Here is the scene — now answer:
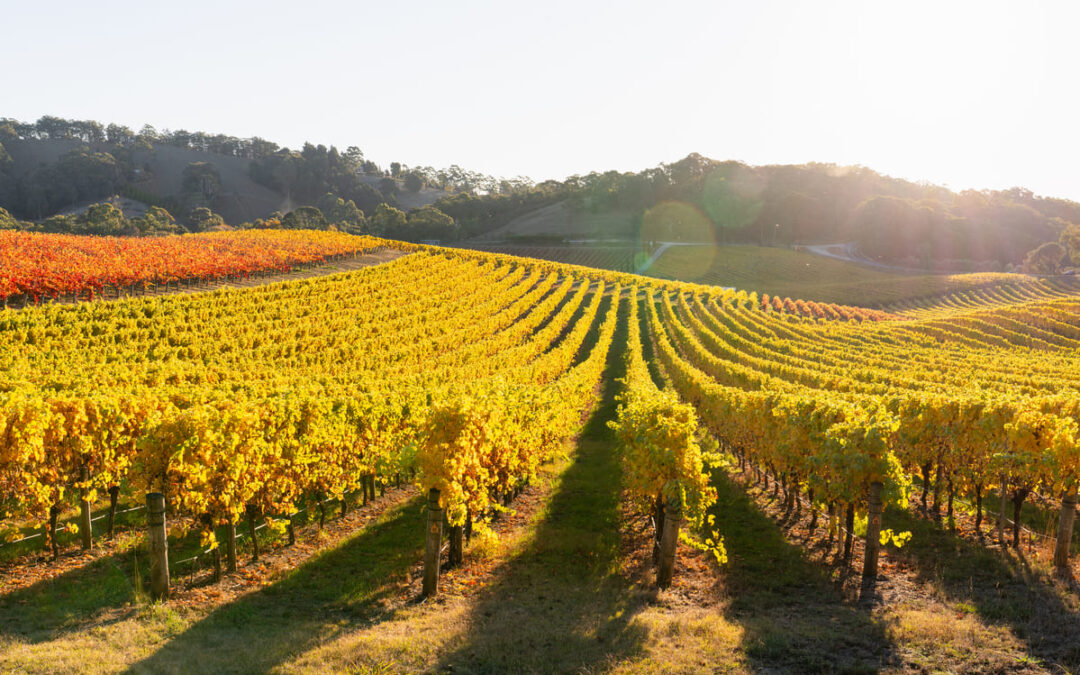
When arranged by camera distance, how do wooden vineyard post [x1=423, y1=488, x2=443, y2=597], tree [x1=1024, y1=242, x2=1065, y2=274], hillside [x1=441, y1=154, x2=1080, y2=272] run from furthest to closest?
hillside [x1=441, y1=154, x2=1080, y2=272]
tree [x1=1024, y1=242, x2=1065, y2=274]
wooden vineyard post [x1=423, y1=488, x2=443, y2=597]

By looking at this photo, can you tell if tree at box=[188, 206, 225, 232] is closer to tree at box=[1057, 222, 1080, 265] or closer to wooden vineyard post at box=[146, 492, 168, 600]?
wooden vineyard post at box=[146, 492, 168, 600]

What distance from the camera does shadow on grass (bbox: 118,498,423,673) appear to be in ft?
27.1

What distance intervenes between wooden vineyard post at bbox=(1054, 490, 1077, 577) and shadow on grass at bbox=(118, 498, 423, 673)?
12.7m

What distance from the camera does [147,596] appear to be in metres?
10.3

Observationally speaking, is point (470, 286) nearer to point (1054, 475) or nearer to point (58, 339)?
point (58, 339)

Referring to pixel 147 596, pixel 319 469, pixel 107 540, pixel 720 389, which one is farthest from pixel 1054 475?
pixel 107 540

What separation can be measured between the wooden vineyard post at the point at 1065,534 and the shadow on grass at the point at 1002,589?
449 millimetres

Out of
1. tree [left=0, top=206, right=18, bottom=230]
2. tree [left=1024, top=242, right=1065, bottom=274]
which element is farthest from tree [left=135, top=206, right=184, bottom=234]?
tree [left=1024, top=242, right=1065, bottom=274]

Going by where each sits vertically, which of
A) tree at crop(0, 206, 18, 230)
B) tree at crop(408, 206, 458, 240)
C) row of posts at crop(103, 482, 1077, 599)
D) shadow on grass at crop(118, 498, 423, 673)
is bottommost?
shadow on grass at crop(118, 498, 423, 673)

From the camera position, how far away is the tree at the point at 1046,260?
113 meters

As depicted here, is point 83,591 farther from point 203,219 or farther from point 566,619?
point 203,219

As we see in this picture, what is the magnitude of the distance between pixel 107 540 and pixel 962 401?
19797 millimetres

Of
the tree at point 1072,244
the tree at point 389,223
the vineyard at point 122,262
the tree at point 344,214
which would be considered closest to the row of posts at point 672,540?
the vineyard at point 122,262

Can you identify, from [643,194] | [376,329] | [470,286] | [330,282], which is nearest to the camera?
[376,329]
